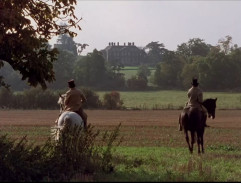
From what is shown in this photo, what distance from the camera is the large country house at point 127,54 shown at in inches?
7303

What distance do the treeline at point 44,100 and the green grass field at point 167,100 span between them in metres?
3.73

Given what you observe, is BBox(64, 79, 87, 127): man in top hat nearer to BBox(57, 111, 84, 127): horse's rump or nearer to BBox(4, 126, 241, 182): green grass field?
BBox(57, 111, 84, 127): horse's rump

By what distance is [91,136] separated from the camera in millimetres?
13336

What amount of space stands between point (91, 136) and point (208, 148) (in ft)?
32.8

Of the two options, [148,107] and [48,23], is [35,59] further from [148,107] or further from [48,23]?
[148,107]

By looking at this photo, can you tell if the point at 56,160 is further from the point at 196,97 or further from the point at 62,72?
the point at 62,72

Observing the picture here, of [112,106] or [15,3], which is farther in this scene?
[112,106]

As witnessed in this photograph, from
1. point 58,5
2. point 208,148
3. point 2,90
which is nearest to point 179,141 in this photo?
point 208,148

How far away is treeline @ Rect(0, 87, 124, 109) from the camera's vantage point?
65.3m

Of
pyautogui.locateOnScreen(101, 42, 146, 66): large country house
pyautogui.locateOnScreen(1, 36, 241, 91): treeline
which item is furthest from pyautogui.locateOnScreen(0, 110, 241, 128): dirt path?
pyautogui.locateOnScreen(101, 42, 146, 66): large country house

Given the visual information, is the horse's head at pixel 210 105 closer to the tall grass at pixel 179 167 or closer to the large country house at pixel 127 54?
the tall grass at pixel 179 167

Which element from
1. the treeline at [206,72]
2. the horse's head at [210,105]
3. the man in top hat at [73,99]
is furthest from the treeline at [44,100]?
the man in top hat at [73,99]

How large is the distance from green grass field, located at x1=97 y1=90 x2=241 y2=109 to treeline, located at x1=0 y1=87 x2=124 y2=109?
147 inches

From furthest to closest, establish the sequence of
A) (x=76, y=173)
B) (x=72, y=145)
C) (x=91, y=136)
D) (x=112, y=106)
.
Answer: (x=112, y=106), (x=91, y=136), (x=72, y=145), (x=76, y=173)
